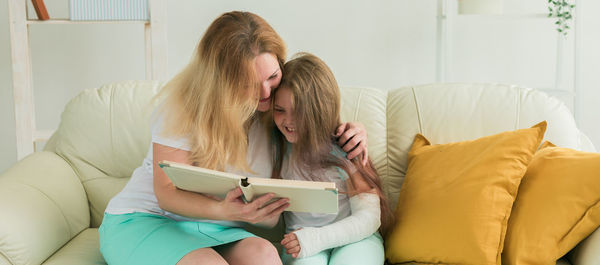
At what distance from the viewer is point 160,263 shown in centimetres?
133

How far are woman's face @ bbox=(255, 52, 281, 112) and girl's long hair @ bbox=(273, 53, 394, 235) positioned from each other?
0.04 meters

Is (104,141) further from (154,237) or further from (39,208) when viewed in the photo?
(154,237)

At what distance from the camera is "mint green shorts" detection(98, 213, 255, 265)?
1.35 meters

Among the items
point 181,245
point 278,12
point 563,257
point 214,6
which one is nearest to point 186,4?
point 214,6

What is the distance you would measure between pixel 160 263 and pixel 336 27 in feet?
→ 6.63

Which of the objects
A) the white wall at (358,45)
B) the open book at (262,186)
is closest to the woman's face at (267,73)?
the open book at (262,186)

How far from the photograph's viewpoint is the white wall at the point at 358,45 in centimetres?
305

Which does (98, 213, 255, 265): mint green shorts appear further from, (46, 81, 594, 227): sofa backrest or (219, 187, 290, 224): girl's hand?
(46, 81, 594, 227): sofa backrest

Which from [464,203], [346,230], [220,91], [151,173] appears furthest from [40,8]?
[464,203]

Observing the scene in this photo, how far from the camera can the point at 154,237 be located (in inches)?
54.8

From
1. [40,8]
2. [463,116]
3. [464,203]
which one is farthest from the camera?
[40,8]

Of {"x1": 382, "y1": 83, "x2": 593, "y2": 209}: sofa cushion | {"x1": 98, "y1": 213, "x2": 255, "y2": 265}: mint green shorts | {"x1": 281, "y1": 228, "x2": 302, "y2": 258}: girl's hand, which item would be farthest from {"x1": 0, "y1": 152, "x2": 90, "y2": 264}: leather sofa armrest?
{"x1": 382, "y1": 83, "x2": 593, "y2": 209}: sofa cushion

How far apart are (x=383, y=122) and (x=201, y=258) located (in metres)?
0.85

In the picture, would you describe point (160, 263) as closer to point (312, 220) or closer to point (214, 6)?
point (312, 220)
